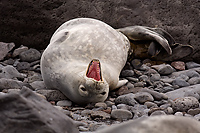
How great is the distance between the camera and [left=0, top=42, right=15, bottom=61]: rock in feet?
18.6

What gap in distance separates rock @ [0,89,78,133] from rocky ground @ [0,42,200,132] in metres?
0.41

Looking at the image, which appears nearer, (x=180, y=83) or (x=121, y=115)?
(x=121, y=115)

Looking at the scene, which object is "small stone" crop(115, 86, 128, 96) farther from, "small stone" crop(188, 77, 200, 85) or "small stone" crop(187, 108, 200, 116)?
"small stone" crop(187, 108, 200, 116)

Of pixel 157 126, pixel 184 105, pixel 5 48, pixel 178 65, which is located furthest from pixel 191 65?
pixel 157 126

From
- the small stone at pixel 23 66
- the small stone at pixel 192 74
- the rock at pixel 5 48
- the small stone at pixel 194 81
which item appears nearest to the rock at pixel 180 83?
the small stone at pixel 194 81

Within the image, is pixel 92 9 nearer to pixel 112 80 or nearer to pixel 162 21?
pixel 162 21

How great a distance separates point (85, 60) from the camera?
416cm

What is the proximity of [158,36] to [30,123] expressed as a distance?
4066 mm

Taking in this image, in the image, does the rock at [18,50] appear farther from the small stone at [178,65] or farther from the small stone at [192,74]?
the small stone at [192,74]

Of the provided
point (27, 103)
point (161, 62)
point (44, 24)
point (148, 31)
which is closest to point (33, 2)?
point (44, 24)

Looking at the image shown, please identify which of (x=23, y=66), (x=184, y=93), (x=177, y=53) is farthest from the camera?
(x=177, y=53)

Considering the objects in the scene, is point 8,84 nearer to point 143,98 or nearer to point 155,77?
point 143,98

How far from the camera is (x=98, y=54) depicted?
4.35 metres

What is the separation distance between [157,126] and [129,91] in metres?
2.80
